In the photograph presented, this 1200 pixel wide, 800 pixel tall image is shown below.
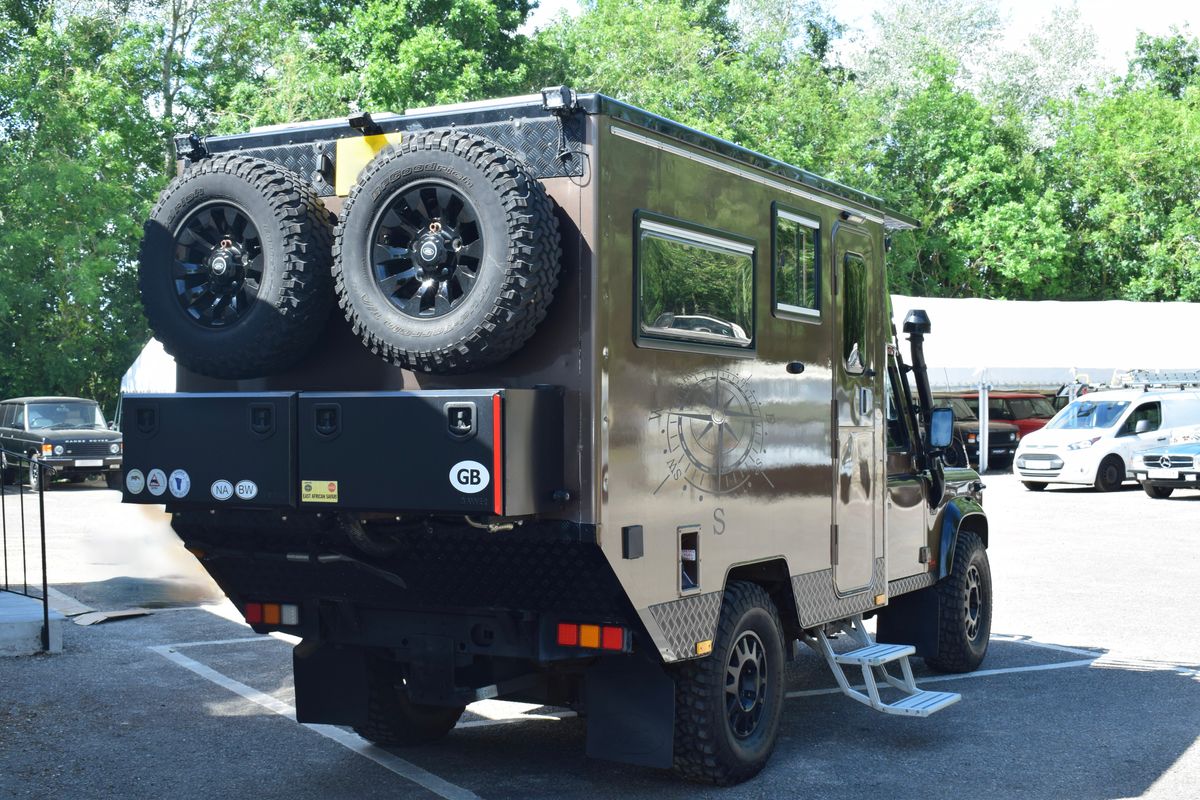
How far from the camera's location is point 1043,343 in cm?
3216

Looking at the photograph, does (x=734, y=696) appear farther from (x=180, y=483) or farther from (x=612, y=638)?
(x=180, y=483)

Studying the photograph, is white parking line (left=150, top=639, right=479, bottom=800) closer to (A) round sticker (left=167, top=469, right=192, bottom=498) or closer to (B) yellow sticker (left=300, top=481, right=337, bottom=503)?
(B) yellow sticker (left=300, top=481, right=337, bottom=503)

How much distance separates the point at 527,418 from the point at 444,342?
17.4 inches

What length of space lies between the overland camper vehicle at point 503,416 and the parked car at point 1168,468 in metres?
18.0

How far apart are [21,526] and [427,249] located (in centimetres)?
1275

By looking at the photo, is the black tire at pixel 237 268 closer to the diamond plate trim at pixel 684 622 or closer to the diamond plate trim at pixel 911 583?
the diamond plate trim at pixel 684 622

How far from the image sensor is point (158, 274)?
5844 mm

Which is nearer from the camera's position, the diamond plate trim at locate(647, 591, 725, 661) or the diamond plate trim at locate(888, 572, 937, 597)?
the diamond plate trim at locate(647, 591, 725, 661)

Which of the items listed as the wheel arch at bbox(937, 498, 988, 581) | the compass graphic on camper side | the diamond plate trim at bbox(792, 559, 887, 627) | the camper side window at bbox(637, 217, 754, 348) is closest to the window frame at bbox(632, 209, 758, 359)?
the camper side window at bbox(637, 217, 754, 348)

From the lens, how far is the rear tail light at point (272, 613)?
6.11 meters

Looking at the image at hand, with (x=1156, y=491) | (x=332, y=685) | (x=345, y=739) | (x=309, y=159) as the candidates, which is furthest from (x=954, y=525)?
(x=1156, y=491)

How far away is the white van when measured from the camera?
25.2 meters

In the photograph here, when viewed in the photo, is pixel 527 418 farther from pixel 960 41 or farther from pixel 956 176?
pixel 960 41

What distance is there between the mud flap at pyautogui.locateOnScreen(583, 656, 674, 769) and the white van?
21.3 metres
